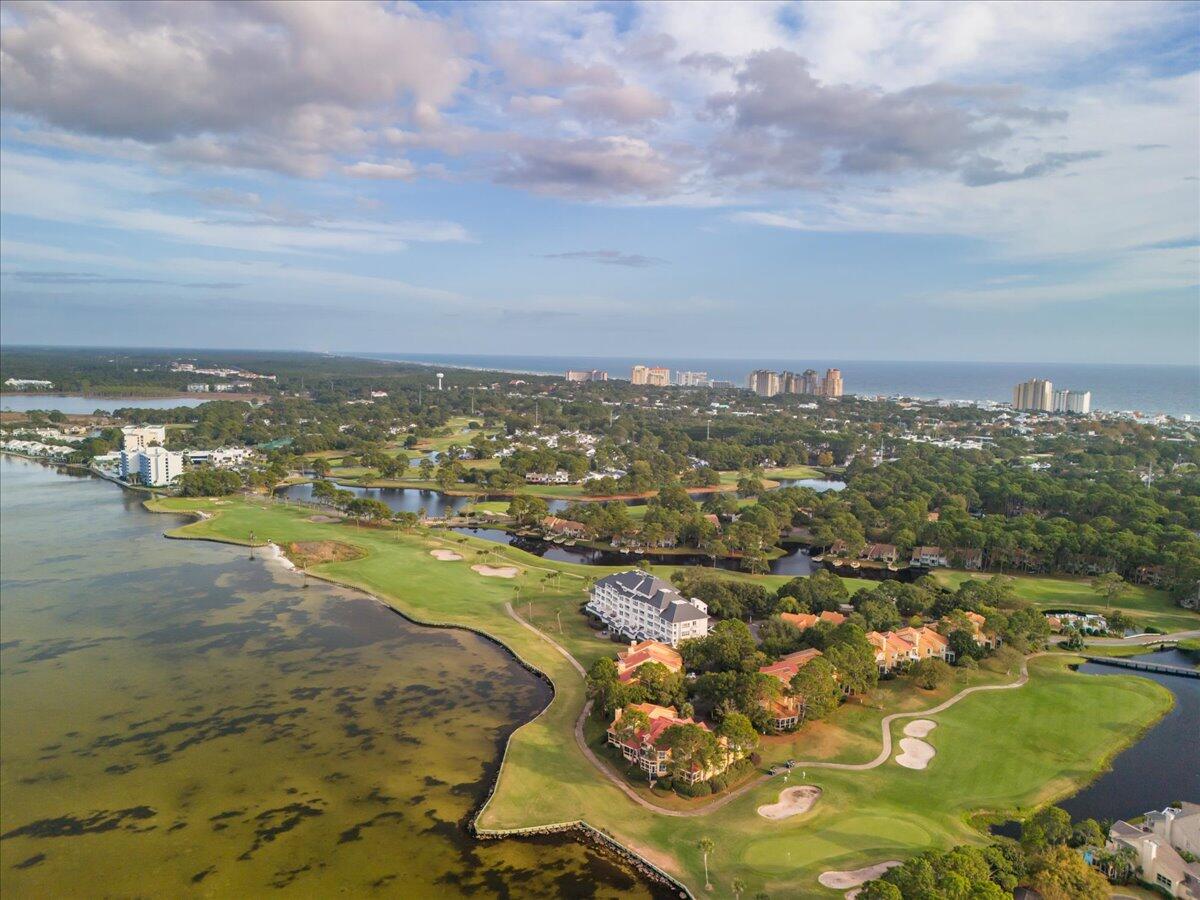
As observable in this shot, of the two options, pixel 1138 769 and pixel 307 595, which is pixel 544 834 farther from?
pixel 307 595

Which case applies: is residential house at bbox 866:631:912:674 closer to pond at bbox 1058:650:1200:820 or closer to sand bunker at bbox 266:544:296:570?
pond at bbox 1058:650:1200:820

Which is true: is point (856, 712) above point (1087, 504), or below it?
below

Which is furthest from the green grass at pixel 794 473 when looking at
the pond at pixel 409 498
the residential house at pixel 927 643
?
the residential house at pixel 927 643

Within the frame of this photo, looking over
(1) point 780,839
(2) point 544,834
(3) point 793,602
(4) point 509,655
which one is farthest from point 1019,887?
(4) point 509,655

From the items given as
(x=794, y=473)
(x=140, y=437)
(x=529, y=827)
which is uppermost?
(x=140, y=437)

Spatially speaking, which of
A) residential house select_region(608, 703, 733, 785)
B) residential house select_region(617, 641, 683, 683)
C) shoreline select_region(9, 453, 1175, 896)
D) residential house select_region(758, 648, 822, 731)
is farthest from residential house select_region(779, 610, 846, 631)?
residential house select_region(608, 703, 733, 785)

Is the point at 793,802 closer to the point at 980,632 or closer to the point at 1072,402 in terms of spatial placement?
the point at 980,632

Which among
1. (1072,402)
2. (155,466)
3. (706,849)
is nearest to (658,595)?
(706,849)
